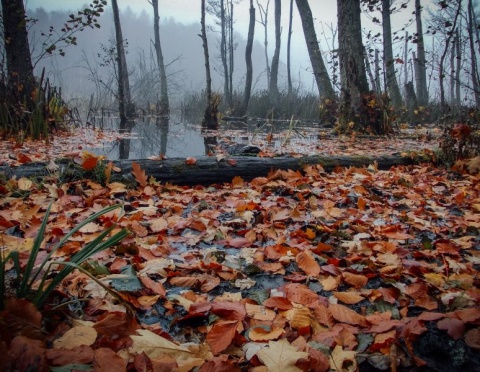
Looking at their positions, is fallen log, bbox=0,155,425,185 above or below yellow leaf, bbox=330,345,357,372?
above

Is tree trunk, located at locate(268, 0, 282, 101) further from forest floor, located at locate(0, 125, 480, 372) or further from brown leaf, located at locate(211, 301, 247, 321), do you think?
brown leaf, located at locate(211, 301, 247, 321)

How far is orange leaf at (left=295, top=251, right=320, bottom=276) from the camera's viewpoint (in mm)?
1317

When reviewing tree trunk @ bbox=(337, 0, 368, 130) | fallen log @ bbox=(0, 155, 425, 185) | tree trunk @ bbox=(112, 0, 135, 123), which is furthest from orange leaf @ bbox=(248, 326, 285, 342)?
tree trunk @ bbox=(112, 0, 135, 123)

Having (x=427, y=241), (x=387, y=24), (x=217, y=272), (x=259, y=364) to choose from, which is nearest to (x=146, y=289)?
(x=217, y=272)

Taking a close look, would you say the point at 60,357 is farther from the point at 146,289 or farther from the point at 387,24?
the point at 387,24

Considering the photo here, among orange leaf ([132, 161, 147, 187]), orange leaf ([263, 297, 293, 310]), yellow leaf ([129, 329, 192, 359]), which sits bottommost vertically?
orange leaf ([263, 297, 293, 310])

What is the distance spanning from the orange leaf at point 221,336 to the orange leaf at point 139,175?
1.82 m

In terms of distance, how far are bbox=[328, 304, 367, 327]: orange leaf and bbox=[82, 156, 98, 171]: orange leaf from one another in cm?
212

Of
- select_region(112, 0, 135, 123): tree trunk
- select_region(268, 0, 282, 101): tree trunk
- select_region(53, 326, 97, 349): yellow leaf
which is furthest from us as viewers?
select_region(268, 0, 282, 101): tree trunk

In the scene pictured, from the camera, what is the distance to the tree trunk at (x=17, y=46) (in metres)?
5.17

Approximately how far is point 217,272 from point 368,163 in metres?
2.73

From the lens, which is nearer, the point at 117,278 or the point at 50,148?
the point at 117,278

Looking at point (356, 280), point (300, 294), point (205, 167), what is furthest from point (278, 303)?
point (205, 167)

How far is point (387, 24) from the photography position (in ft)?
37.5
